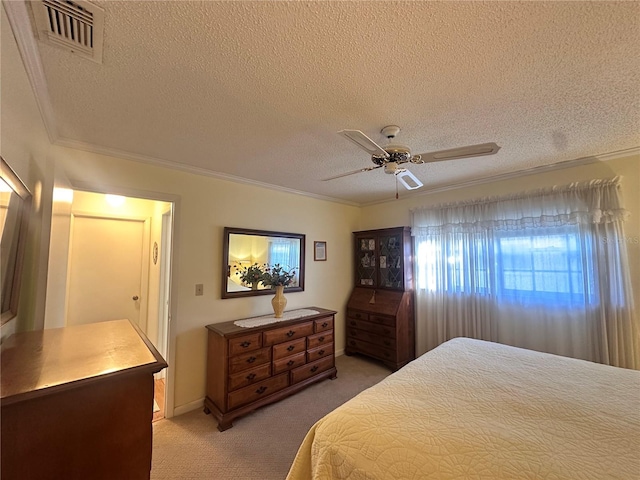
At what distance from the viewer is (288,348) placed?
9.19 ft

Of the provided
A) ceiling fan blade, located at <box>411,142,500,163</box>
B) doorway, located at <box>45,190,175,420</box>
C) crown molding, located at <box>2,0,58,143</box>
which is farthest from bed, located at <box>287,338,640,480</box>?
doorway, located at <box>45,190,175,420</box>

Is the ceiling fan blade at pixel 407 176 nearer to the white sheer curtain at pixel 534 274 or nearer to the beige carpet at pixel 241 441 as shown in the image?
the white sheer curtain at pixel 534 274

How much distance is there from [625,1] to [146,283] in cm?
464

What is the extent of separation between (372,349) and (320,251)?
5.11 feet

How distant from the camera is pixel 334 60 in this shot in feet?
4.07

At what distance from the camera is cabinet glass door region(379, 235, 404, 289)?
12.1 feet

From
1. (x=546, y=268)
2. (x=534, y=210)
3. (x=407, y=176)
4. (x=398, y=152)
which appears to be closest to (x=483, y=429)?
(x=398, y=152)

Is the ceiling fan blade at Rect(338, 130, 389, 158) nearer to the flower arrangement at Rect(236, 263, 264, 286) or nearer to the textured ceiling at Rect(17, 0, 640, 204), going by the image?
the textured ceiling at Rect(17, 0, 640, 204)

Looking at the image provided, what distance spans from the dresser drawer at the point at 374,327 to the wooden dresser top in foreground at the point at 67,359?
2946 millimetres

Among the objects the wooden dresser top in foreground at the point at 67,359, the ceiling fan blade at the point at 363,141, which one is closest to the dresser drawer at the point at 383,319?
the ceiling fan blade at the point at 363,141

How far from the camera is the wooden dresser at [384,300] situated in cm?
346

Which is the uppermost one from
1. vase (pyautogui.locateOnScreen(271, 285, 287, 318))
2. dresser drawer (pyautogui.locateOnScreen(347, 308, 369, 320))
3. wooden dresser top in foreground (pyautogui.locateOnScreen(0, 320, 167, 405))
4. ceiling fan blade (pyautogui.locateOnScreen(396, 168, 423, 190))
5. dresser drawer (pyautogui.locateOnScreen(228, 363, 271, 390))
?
ceiling fan blade (pyautogui.locateOnScreen(396, 168, 423, 190))

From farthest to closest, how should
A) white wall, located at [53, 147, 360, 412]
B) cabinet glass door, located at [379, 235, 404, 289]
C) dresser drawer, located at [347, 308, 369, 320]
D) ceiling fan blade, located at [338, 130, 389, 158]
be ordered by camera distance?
1. dresser drawer, located at [347, 308, 369, 320]
2. cabinet glass door, located at [379, 235, 404, 289]
3. white wall, located at [53, 147, 360, 412]
4. ceiling fan blade, located at [338, 130, 389, 158]

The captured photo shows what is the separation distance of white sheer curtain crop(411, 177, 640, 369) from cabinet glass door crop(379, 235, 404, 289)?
10.3 inches
